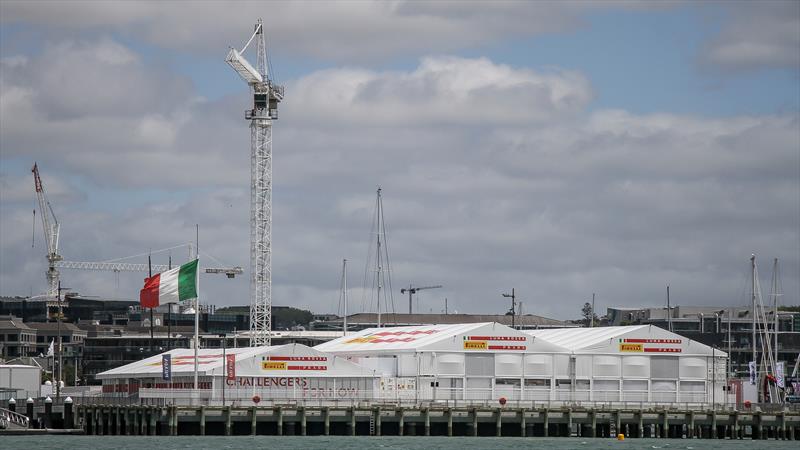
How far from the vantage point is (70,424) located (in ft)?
376

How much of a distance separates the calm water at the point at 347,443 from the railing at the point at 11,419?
2.34m

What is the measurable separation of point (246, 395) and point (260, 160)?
253 ft

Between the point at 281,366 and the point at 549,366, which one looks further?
the point at 549,366

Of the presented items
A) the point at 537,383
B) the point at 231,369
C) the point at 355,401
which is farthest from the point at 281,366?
the point at 537,383

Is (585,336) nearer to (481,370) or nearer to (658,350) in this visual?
(658,350)

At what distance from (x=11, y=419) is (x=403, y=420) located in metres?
26.6

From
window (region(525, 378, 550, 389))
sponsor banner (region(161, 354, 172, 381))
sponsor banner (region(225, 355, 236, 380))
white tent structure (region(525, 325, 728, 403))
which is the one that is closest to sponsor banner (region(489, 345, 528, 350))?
white tent structure (region(525, 325, 728, 403))

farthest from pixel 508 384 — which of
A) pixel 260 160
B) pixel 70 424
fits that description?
pixel 260 160

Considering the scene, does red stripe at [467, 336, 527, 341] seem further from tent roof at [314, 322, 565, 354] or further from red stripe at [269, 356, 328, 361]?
red stripe at [269, 356, 328, 361]

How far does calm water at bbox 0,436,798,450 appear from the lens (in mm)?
101188

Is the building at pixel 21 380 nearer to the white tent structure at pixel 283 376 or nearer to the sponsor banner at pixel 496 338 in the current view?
the white tent structure at pixel 283 376

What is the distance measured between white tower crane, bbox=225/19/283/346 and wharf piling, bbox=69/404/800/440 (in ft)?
228

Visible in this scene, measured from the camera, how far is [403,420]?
363ft

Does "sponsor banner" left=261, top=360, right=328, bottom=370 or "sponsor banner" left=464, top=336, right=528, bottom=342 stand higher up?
"sponsor banner" left=464, top=336, right=528, bottom=342
